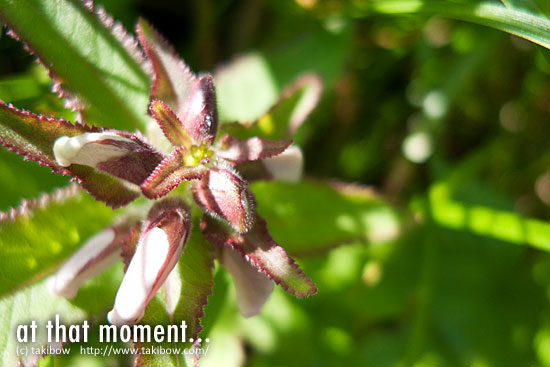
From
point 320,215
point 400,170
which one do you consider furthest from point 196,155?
point 400,170

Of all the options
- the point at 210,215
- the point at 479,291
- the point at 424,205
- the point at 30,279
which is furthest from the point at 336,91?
the point at 30,279

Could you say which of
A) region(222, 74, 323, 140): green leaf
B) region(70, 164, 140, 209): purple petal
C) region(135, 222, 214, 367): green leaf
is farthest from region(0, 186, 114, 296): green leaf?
region(222, 74, 323, 140): green leaf

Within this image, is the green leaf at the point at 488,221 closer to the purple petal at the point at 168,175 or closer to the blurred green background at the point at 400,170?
the blurred green background at the point at 400,170

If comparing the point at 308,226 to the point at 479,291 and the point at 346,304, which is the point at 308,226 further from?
the point at 479,291

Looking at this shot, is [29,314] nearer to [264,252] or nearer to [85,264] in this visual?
[85,264]

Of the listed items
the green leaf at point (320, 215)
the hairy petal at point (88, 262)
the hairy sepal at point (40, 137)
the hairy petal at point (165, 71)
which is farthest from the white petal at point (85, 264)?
the green leaf at point (320, 215)

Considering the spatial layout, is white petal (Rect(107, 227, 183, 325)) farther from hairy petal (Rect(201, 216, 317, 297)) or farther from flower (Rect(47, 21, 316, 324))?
hairy petal (Rect(201, 216, 317, 297))
